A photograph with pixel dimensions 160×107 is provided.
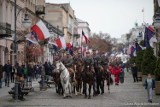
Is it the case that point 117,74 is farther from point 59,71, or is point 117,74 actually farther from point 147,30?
point 59,71

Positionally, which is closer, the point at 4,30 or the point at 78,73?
the point at 78,73

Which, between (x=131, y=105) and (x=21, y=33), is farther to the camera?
(x=21, y=33)

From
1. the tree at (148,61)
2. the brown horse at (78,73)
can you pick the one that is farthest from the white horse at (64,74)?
the tree at (148,61)

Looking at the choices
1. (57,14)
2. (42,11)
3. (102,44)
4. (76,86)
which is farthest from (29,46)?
(102,44)

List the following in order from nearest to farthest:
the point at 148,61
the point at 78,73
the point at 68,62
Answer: the point at 78,73, the point at 68,62, the point at 148,61

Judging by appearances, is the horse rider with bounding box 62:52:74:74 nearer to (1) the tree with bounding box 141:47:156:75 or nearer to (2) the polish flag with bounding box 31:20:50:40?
(2) the polish flag with bounding box 31:20:50:40

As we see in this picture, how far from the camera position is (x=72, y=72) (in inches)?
1030

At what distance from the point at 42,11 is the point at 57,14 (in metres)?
31.8

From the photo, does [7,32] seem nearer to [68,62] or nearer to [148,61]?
[148,61]

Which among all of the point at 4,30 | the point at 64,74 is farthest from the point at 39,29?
the point at 4,30

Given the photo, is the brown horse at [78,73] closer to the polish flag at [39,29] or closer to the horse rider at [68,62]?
the horse rider at [68,62]

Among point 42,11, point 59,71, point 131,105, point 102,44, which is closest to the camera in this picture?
point 131,105

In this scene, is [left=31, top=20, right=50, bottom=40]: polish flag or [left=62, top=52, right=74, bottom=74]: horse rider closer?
[left=62, top=52, right=74, bottom=74]: horse rider

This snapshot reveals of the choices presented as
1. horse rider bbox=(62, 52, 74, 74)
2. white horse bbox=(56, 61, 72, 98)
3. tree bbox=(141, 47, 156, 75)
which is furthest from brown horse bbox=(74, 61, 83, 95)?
tree bbox=(141, 47, 156, 75)
